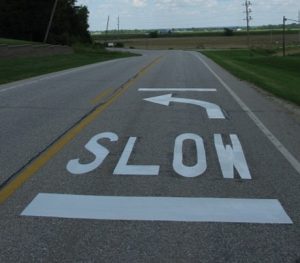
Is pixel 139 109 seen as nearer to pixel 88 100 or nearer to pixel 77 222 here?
pixel 88 100

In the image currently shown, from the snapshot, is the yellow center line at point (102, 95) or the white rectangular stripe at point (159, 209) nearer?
the white rectangular stripe at point (159, 209)

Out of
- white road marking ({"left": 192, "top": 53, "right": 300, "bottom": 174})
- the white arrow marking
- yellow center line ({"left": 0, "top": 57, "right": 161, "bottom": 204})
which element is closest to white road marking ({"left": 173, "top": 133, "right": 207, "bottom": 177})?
white road marking ({"left": 192, "top": 53, "right": 300, "bottom": 174})

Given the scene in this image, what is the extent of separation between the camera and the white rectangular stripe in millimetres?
5254

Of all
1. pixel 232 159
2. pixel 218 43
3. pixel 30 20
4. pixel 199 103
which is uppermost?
pixel 30 20

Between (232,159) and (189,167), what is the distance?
75 centimetres

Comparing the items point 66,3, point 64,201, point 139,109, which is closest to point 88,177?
point 64,201

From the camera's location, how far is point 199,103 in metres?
14.0

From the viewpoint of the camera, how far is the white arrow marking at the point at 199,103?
1208 cm

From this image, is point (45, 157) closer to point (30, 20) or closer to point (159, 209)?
point (159, 209)

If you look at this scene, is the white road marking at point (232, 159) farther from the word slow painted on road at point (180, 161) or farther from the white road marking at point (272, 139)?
the white road marking at point (272, 139)

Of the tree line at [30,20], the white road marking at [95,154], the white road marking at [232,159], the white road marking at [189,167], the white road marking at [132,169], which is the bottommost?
the white road marking at [232,159]

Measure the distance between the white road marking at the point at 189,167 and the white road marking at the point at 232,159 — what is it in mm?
237

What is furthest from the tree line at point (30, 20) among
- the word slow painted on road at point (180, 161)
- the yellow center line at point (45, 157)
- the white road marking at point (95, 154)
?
the word slow painted on road at point (180, 161)

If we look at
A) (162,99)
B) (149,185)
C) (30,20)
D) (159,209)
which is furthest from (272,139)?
(30,20)
